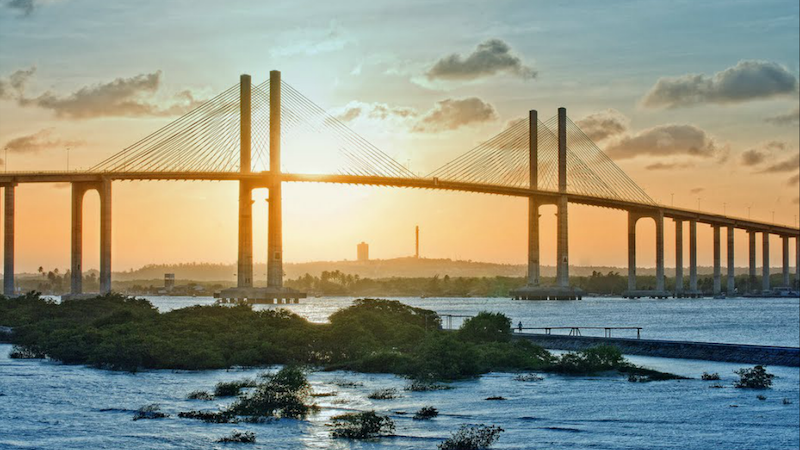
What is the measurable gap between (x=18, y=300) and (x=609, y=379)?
65.6 meters

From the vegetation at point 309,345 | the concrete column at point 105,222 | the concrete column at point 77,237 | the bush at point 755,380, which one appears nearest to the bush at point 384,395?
the vegetation at point 309,345

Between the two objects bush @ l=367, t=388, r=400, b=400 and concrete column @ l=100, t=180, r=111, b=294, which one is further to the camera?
concrete column @ l=100, t=180, r=111, b=294

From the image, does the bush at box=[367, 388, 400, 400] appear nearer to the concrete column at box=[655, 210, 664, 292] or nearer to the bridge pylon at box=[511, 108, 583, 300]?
the bridge pylon at box=[511, 108, 583, 300]

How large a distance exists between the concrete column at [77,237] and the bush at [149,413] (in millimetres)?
85008

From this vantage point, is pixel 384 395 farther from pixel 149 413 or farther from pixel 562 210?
pixel 562 210

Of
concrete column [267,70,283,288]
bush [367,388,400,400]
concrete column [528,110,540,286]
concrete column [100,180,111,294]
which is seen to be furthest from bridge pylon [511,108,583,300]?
bush [367,388,400,400]

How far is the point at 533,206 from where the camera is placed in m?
162

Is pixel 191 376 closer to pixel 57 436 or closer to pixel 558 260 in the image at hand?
pixel 57 436

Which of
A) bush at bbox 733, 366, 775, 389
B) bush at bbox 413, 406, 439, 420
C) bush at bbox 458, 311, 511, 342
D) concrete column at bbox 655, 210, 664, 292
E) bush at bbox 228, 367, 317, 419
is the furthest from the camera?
concrete column at bbox 655, 210, 664, 292

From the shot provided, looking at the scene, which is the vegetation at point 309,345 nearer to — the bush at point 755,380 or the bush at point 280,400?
the bush at point 280,400

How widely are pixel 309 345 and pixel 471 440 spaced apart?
27445 millimetres

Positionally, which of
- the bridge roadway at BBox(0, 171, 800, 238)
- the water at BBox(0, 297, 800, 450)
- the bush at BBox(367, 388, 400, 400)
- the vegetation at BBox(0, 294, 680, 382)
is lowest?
the water at BBox(0, 297, 800, 450)

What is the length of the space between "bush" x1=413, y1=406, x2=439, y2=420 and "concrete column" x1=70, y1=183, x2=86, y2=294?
89.8m

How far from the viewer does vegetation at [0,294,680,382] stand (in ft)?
174
